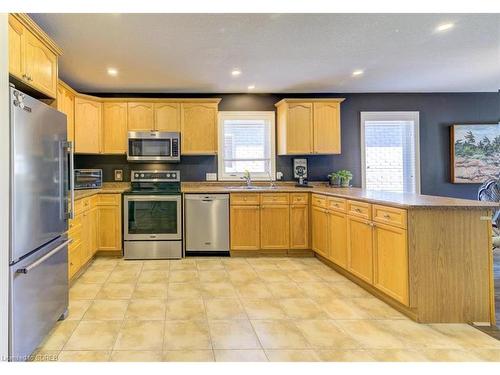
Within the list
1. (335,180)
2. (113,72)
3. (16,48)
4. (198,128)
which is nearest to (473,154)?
(335,180)

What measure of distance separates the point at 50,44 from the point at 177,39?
3.58ft

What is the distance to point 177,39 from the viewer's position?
10.2ft

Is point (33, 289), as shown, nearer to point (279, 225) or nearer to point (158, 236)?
point (158, 236)

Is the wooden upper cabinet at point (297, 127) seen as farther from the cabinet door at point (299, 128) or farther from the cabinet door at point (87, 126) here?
the cabinet door at point (87, 126)

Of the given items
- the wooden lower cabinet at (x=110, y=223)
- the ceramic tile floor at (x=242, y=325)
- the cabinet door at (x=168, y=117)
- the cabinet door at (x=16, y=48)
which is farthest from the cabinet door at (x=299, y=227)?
the cabinet door at (x=16, y=48)

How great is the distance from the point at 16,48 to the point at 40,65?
356mm

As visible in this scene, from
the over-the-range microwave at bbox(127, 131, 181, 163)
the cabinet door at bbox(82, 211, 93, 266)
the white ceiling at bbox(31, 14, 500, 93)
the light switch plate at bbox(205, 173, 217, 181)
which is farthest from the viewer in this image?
the light switch plate at bbox(205, 173, 217, 181)

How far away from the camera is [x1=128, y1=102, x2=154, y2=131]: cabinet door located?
4.68 metres

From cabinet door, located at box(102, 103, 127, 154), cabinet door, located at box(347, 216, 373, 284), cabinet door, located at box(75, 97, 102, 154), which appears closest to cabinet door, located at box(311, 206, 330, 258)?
cabinet door, located at box(347, 216, 373, 284)

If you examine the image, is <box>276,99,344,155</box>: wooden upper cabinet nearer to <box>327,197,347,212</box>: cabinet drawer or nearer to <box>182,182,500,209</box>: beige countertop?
<box>182,182,500,209</box>: beige countertop

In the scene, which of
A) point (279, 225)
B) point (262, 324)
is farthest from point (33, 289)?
point (279, 225)

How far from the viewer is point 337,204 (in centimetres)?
359

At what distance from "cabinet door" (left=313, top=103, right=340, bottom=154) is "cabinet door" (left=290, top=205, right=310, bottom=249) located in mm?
969

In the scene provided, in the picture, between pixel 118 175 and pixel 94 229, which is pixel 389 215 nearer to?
pixel 94 229
